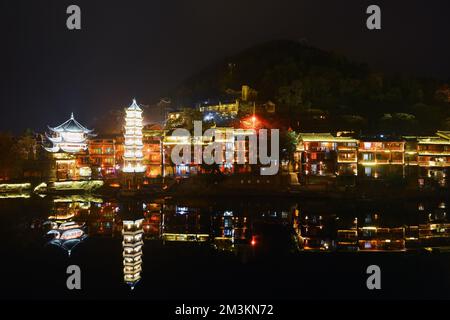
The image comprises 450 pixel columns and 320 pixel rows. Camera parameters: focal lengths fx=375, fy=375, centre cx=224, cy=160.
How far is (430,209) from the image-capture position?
→ 2880 cm

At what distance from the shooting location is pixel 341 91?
189 ft

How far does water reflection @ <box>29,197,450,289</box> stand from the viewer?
18812 millimetres

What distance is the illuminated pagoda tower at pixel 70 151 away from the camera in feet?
127

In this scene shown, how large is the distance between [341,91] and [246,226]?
134 feet

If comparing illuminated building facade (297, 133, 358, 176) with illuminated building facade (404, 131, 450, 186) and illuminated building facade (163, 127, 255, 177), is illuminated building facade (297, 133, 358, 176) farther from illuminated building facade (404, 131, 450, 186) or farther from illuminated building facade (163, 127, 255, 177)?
illuminated building facade (163, 127, 255, 177)

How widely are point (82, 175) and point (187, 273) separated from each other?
2819 centimetres

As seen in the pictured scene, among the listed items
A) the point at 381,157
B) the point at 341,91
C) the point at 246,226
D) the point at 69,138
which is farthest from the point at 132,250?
the point at 341,91

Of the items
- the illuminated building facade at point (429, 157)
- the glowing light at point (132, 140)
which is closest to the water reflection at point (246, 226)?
the glowing light at point (132, 140)

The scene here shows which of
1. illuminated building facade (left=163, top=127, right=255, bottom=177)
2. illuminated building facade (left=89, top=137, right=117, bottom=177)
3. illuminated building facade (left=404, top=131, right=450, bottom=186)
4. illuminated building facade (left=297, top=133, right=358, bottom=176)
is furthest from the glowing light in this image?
illuminated building facade (left=404, top=131, right=450, bottom=186)

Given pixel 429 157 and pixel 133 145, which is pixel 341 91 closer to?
pixel 429 157

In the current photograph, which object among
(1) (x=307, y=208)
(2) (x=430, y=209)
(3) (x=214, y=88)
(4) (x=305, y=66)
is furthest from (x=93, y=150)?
(4) (x=305, y=66)

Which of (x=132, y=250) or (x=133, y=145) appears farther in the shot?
(x=133, y=145)

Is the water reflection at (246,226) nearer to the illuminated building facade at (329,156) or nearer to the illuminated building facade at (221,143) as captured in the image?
the illuminated building facade at (329,156)
